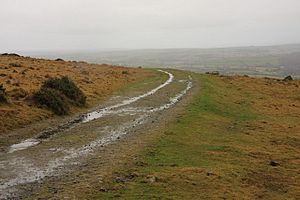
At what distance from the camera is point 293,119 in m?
39.5

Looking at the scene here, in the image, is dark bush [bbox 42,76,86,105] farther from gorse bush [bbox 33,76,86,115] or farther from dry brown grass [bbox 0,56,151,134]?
dry brown grass [bbox 0,56,151,134]

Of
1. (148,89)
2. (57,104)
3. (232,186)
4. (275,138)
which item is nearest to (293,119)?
(275,138)

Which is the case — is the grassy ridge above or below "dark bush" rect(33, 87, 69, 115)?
below

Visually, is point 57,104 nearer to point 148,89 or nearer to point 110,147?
point 110,147

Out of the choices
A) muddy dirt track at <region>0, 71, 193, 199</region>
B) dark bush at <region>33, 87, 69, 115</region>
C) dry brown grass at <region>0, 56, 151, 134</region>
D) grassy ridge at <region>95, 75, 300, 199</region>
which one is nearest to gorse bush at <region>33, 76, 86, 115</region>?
dark bush at <region>33, 87, 69, 115</region>

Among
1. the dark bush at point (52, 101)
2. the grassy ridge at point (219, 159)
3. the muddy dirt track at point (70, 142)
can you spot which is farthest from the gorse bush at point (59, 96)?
the grassy ridge at point (219, 159)

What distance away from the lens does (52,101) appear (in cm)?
3228

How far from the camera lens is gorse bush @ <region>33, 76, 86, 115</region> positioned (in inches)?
1268

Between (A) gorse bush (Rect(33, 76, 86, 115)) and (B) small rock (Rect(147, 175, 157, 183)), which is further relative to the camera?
(A) gorse bush (Rect(33, 76, 86, 115))

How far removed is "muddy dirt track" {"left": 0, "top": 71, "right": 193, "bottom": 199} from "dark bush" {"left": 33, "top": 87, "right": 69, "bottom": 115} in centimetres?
172

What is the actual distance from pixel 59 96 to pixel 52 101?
4.84ft

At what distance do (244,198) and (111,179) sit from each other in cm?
490

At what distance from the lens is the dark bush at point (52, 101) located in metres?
32.0

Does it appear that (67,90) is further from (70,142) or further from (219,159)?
(219,159)
